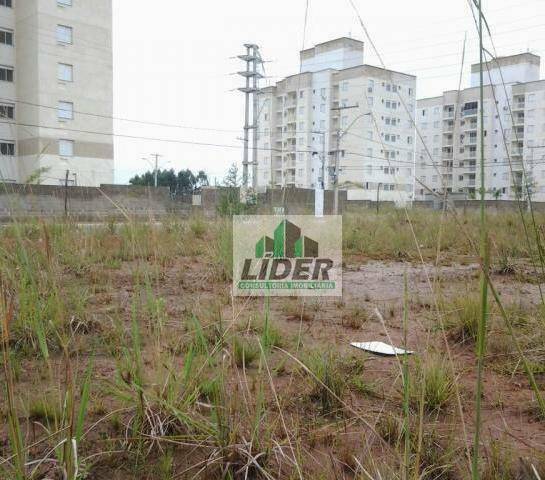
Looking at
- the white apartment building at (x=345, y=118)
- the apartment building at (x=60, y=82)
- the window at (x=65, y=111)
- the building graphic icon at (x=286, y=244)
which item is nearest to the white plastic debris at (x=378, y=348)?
the building graphic icon at (x=286, y=244)

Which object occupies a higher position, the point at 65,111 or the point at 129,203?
the point at 65,111

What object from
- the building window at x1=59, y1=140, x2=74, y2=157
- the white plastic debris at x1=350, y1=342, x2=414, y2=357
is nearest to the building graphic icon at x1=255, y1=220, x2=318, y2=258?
the white plastic debris at x1=350, y1=342, x2=414, y2=357

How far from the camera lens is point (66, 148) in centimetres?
2980

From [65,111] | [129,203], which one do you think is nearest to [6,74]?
[65,111]

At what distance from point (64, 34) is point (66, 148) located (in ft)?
23.7

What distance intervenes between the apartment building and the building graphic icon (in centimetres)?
2511

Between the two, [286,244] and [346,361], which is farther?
[286,244]

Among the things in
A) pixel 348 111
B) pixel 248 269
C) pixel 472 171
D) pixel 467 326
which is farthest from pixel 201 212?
pixel 472 171

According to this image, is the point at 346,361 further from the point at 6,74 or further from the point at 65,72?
the point at 6,74

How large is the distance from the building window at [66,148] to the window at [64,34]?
628cm

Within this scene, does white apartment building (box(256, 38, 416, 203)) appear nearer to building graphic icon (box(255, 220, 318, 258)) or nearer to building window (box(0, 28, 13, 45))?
building window (box(0, 28, 13, 45))

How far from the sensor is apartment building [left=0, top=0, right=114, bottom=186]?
92.5 ft

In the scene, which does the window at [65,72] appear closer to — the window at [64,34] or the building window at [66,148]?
the window at [64,34]

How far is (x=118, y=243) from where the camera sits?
4.83 m
